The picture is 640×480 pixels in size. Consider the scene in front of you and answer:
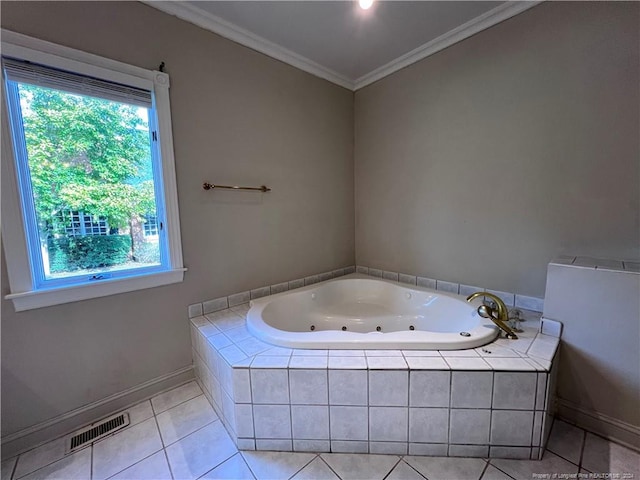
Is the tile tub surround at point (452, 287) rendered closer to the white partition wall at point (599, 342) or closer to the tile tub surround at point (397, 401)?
the white partition wall at point (599, 342)

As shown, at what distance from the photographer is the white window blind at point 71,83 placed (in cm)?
A: 125

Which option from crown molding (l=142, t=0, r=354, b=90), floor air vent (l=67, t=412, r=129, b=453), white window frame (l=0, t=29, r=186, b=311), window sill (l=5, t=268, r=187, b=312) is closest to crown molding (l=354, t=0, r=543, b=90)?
crown molding (l=142, t=0, r=354, b=90)

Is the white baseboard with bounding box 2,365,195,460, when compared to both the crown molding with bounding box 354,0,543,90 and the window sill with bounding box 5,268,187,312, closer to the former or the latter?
the window sill with bounding box 5,268,187,312

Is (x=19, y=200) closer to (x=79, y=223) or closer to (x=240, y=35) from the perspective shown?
(x=79, y=223)

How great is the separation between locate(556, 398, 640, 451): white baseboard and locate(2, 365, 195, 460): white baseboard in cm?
238

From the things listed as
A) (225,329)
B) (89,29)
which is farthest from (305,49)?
(225,329)

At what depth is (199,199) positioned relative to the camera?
1.85 meters

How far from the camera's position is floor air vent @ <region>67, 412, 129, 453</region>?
→ 1.41 meters

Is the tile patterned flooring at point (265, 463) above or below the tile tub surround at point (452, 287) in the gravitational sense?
below

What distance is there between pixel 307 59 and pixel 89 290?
230 centimetres

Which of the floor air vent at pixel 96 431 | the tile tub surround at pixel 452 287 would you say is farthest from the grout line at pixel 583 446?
the floor air vent at pixel 96 431

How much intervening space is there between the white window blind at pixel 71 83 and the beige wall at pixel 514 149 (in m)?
1.92

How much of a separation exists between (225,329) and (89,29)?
6.02ft

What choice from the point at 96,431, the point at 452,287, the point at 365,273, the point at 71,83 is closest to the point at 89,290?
the point at 96,431
